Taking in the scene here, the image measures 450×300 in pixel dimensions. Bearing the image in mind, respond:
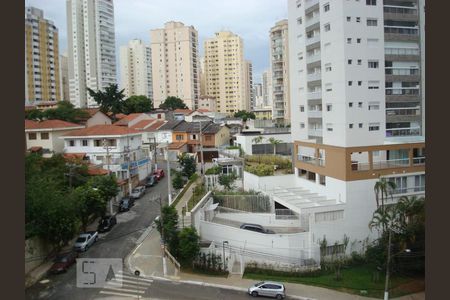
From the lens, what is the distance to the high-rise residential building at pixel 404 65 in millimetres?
31969

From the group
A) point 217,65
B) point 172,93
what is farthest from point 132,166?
point 217,65

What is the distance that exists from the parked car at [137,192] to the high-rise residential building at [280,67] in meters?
41.4

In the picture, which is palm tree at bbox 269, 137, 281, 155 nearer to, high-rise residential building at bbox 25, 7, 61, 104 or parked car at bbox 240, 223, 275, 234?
parked car at bbox 240, 223, 275, 234

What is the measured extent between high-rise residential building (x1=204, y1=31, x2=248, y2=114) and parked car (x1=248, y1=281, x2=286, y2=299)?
348 ft

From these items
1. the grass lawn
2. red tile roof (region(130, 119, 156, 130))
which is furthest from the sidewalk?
red tile roof (region(130, 119, 156, 130))

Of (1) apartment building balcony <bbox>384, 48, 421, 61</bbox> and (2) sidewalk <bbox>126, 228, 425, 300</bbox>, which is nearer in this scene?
(2) sidewalk <bbox>126, 228, 425, 300</bbox>

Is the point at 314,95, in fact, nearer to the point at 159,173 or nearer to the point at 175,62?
the point at 159,173

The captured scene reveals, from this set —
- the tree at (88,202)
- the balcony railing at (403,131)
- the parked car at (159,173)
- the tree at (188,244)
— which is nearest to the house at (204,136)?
the parked car at (159,173)

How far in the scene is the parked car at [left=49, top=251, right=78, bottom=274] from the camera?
23.4 metres

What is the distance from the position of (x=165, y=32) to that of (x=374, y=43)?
9019 centimetres

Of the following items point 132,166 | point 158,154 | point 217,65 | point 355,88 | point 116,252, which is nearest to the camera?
point 116,252

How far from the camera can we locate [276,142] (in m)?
45.8

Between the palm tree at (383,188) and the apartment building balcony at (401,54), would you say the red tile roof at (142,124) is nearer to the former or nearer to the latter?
the apartment building balcony at (401,54)

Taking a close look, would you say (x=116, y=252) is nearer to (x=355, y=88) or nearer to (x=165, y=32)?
(x=355, y=88)
